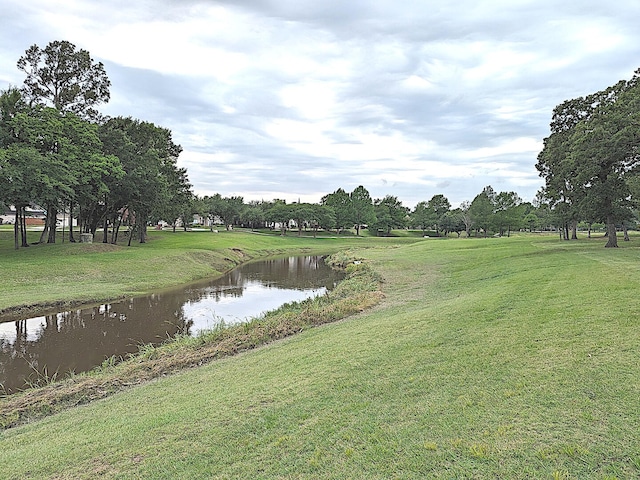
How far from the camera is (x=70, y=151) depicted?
30984 mm

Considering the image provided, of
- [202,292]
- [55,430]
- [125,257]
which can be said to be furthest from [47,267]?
[55,430]

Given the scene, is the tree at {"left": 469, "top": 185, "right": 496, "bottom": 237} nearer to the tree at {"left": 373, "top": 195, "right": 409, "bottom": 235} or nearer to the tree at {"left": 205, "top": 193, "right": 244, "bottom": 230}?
the tree at {"left": 373, "top": 195, "right": 409, "bottom": 235}

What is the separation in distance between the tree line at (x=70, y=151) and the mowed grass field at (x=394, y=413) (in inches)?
910

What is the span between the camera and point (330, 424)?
17.3 feet

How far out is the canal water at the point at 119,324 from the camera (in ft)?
37.9

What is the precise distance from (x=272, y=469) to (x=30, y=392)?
7.25 metres

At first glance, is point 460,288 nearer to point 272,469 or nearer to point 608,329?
point 608,329

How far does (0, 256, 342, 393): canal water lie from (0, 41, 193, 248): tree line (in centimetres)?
1148

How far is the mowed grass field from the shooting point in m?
4.28

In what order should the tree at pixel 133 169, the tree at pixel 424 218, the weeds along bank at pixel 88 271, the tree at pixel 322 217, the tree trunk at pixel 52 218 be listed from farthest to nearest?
the tree at pixel 424 218 → the tree at pixel 322 217 → the tree at pixel 133 169 → the tree trunk at pixel 52 218 → the weeds along bank at pixel 88 271

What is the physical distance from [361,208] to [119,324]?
77138 mm

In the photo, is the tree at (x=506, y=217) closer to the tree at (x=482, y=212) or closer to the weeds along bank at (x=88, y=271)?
the tree at (x=482, y=212)

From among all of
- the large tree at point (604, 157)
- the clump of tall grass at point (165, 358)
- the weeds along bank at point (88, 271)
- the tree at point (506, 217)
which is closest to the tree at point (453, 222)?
the tree at point (506, 217)

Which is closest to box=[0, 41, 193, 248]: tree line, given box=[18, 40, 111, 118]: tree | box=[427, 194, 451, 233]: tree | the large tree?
box=[18, 40, 111, 118]: tree
